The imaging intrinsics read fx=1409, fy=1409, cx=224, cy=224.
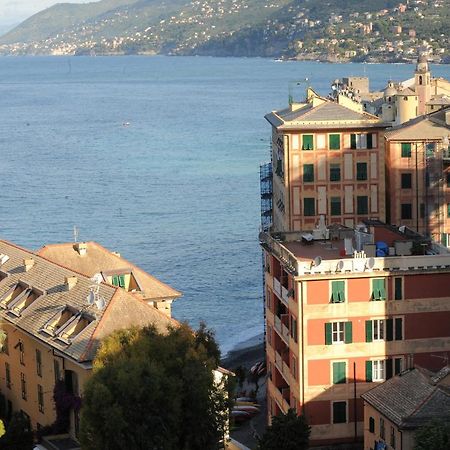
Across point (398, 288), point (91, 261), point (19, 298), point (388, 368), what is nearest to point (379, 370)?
point (388, 368)

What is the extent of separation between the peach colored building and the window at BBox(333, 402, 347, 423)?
49.4 ft

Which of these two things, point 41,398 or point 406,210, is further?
point 406,210

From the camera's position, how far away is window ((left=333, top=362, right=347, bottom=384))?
134ft

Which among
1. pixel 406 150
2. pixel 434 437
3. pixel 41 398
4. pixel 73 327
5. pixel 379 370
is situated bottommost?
pixel 41 398

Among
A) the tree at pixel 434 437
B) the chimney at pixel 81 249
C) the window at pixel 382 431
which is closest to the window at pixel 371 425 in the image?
the window at pixel 382 431

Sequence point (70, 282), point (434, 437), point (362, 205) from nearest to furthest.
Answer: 1. point (434, 437)
2. point (70, 282)
3. point (362, 205)

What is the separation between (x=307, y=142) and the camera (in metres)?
55.3

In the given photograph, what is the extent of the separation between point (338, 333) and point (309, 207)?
1569 cm

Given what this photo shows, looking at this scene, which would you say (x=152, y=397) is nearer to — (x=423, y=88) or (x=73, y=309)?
(x=73, y=309)

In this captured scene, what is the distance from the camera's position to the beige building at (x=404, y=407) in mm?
36406

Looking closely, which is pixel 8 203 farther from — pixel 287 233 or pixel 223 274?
pixel 287 233

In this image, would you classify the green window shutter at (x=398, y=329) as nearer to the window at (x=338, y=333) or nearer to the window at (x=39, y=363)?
the window at (x=338, y=333)

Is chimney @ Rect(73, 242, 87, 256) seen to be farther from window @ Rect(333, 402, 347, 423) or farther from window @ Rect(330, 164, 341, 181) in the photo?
window @ Rect(333, 402, 347, 423)

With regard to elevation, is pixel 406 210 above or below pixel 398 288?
below
